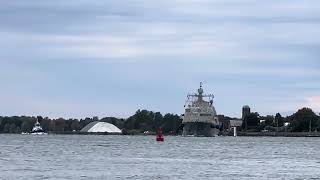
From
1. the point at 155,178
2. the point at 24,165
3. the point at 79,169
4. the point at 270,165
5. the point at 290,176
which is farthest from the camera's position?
the point at 270,165

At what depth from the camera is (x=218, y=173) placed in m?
65.2

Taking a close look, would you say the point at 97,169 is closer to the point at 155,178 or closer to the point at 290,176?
the point at 155,178

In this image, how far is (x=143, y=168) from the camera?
69.1 m

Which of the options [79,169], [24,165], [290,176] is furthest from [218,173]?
[24,165]

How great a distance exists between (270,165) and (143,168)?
43.4 feet

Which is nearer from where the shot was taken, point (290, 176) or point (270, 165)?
point (290, 176)

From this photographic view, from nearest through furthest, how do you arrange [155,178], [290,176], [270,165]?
[155,178], [290,176], [270,165]

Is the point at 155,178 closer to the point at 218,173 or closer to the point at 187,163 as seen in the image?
the point at 218,173

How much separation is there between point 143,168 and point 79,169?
16.6ft

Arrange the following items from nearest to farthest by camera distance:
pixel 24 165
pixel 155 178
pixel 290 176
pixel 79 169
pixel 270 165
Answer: pixel 155 178 < pixel 290 176 < pixel 79 169 < pixel 24 165 < pixel 270 165

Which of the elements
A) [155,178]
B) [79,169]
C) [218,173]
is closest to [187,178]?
[155,178]

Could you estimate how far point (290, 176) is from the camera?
62.6 m

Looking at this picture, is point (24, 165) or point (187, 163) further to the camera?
point (187, 163)

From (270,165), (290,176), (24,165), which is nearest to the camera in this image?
(290,176)
